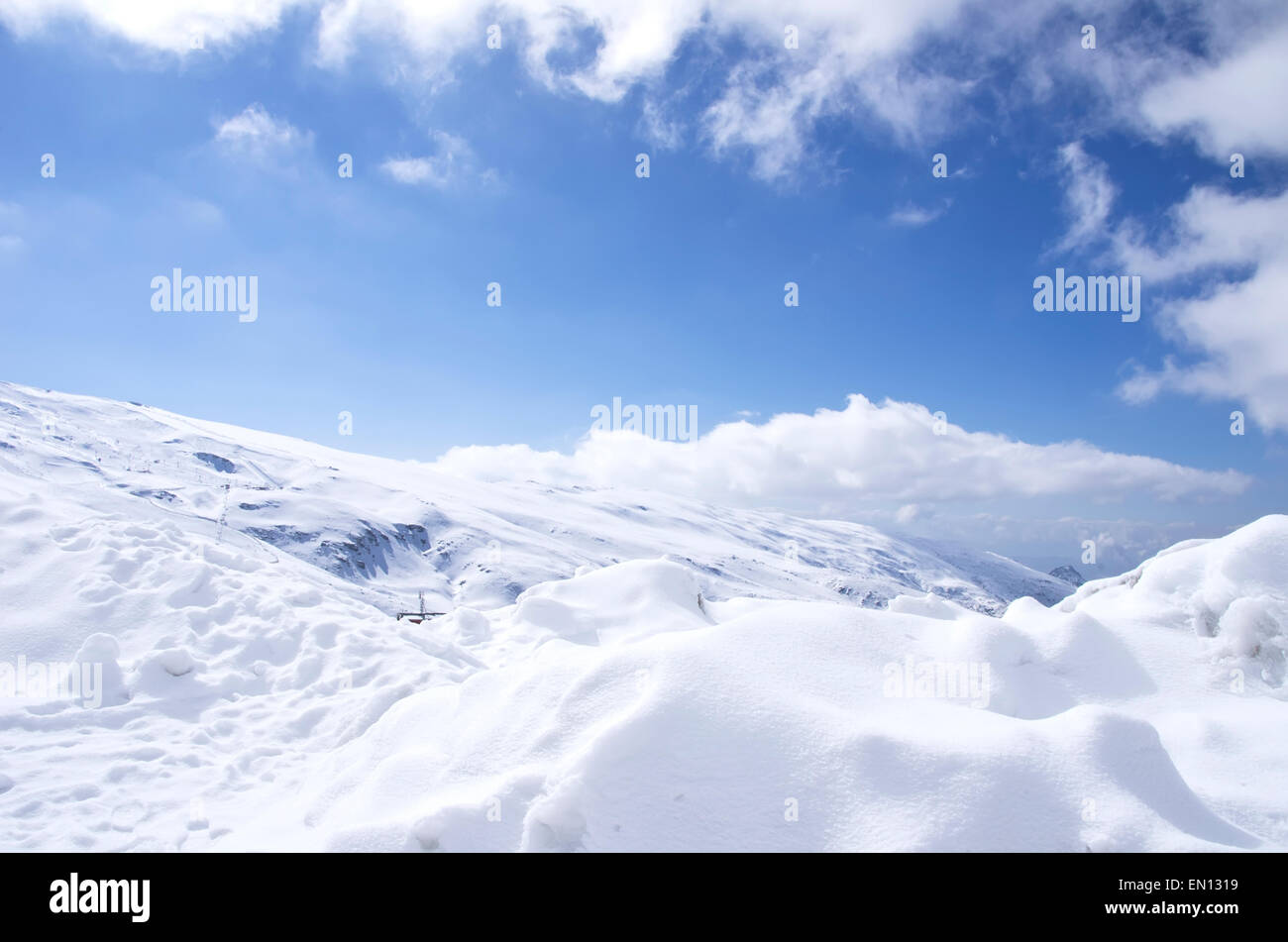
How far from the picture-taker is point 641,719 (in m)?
6.64

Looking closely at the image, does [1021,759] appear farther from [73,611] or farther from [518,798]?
[73,611]

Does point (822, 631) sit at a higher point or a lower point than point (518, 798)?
higher

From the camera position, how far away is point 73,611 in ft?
41.2

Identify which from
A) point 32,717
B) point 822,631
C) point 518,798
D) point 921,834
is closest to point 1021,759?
point 921,834

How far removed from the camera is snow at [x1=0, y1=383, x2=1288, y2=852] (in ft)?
19.5

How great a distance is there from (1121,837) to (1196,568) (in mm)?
8541

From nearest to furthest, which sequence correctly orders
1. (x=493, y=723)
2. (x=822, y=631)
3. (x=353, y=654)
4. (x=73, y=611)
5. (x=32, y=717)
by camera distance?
1. (x=493, y=723)
2. (x=822, y=631)
3. (x=32, y=717)
4. (x=73, y=611)
5. (x=353, y=654)

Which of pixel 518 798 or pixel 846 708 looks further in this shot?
pixel 846 708

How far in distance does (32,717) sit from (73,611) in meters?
3.53

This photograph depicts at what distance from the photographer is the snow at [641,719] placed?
5930 mm

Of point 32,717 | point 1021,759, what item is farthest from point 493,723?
point 32,717

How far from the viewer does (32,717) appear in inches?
384

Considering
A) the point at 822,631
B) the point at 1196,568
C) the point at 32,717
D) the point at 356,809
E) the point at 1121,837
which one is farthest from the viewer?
the point at 1196,568
